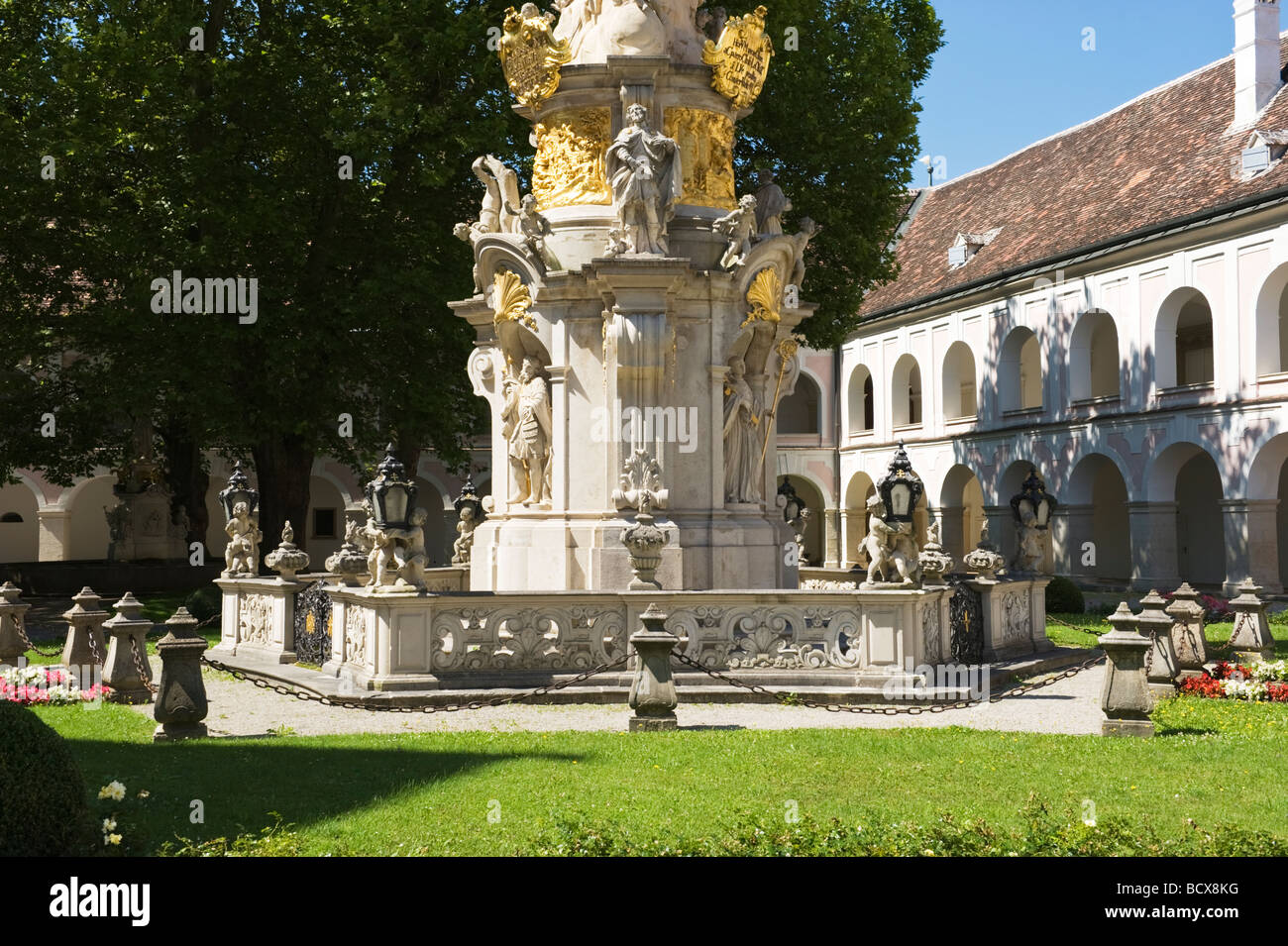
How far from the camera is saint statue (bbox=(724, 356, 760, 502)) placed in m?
16.2

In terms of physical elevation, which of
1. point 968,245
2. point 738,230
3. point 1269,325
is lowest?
point 738,230

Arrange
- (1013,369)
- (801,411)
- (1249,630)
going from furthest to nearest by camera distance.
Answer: (801,411) → (1013,369) → (1249,630)

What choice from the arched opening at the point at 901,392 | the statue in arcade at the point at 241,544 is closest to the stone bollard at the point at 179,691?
the statue in arcade at the point at 241,544

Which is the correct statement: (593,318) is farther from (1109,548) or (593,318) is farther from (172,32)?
(1109,548)

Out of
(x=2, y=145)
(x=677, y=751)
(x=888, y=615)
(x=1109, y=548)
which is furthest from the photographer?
(x=1109, y=548)

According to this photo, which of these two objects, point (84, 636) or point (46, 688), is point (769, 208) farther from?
point (46, 688)

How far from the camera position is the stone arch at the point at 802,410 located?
52406 millimetres

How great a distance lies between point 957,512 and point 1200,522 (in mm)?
8955

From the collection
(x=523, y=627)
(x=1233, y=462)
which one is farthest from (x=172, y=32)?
(x=1233, y=462)

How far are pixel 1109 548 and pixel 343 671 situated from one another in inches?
1198

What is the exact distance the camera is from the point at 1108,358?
40.9 metres

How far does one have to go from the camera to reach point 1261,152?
3155cm

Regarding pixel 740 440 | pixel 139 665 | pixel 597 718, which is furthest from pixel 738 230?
pixel 139 665

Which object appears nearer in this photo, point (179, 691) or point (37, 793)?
point (37, 793)
